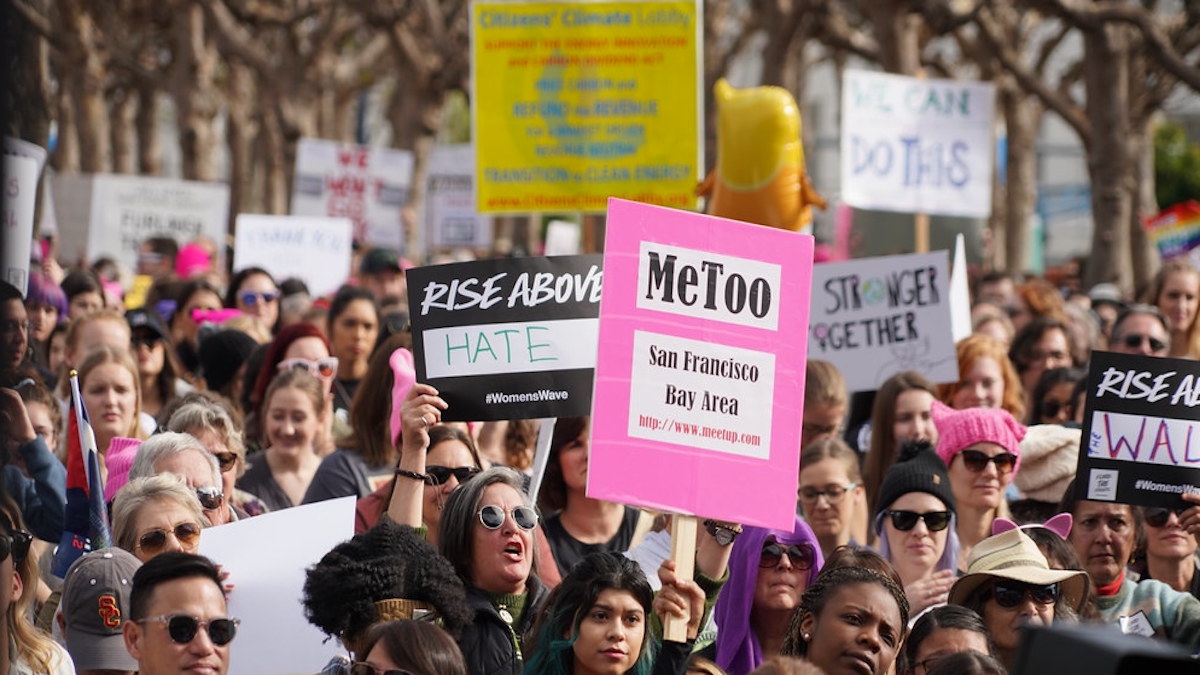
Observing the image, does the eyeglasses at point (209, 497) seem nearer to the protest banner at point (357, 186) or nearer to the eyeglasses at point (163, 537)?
the eyeglasses at point (163, 537)

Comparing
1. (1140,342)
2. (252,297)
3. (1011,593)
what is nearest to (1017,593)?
(1011,593)

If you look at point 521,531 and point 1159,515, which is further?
point 1159,515

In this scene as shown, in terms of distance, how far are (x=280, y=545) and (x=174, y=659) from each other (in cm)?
95

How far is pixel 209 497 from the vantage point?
595 centimetres

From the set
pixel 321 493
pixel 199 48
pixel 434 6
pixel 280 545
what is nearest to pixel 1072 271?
pixel 434 6

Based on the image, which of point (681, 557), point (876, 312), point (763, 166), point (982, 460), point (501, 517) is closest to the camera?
point (681, 557)

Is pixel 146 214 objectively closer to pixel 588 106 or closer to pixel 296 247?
pixel 296 247

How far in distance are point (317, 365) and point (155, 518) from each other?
2732mm

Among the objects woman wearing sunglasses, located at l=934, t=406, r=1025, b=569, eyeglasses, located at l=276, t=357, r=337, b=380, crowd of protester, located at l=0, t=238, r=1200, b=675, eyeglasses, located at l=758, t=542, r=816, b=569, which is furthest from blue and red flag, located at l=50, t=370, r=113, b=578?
woman wearing sunglasses, located at l=934, t=406, r=1025, b=569

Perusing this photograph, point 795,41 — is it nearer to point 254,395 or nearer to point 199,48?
point 199,48

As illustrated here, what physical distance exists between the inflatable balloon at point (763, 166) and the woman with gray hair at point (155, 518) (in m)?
5.85

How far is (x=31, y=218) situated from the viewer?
268 inches

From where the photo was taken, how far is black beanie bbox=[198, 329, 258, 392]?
30.4ft

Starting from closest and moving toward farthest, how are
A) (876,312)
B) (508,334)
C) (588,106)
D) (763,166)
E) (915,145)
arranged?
(508,334) < (876,312) < (763,166) < (588,106) < (915,145)
